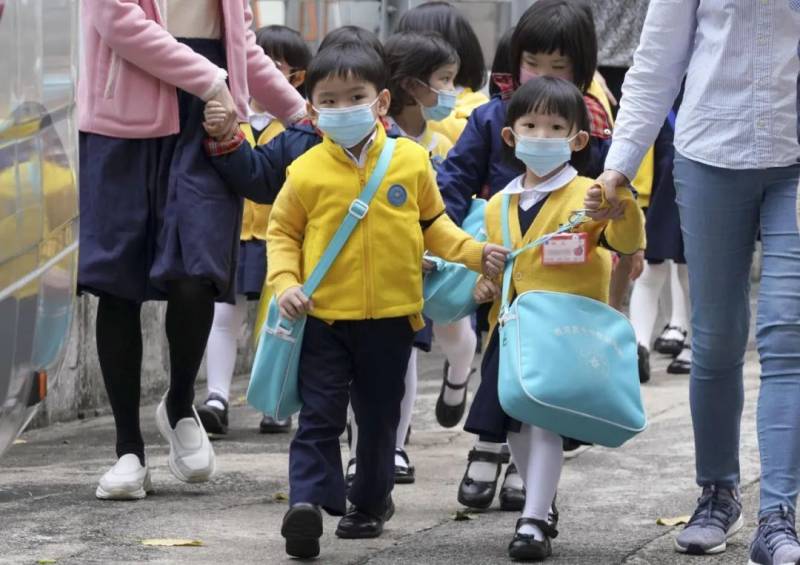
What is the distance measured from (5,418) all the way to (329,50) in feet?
6.18

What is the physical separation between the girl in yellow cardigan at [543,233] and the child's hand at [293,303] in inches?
24.1

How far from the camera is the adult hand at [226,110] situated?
5.84 m

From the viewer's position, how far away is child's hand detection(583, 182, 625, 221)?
5.21m

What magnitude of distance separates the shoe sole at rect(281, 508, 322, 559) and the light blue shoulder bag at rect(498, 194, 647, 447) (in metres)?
0.59

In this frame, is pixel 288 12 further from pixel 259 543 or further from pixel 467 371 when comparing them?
pixel 259 543

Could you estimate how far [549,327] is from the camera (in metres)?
5.21

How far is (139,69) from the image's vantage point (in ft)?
19.5

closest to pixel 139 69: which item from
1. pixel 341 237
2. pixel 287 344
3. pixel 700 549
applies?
pixel 341 237

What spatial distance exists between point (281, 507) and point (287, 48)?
2.55 m

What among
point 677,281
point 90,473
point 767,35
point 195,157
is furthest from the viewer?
point 677,281

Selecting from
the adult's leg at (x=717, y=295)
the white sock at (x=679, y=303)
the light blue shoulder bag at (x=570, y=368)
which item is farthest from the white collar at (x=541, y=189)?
the white sock at (x=679, y=303)

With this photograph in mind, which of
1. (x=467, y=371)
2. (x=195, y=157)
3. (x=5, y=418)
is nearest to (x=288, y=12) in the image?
(x=467, y=371)

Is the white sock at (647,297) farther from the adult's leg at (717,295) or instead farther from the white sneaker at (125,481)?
the adult's leg at (717,295)

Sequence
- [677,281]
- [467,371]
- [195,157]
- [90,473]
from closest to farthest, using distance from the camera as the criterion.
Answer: [195,157]
[90,473]
[467,371]
[677,281]
